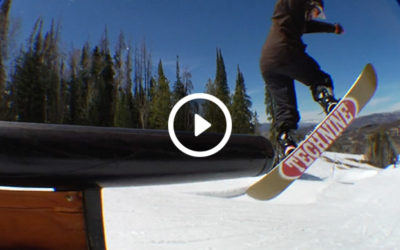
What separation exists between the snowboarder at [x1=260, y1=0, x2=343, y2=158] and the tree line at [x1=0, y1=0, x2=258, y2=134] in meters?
0.11

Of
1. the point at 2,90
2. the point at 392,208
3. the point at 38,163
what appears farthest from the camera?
the point at 392,208

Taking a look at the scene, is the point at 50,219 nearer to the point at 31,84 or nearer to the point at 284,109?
the point at 31,84

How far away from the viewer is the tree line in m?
0.46

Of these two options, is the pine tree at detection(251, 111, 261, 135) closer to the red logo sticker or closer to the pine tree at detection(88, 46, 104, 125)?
the red logo sticker

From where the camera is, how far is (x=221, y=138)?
287 mm

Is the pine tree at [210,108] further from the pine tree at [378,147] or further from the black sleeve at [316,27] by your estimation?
the pine tree at [378,147]

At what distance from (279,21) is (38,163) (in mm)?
524

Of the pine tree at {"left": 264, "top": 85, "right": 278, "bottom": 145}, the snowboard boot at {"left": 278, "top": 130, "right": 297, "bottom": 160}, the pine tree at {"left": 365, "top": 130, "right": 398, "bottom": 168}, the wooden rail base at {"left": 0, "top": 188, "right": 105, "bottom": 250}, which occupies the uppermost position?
the pine tree at {"left": 264, "top": 85, "right": 278, "bottom": 145}

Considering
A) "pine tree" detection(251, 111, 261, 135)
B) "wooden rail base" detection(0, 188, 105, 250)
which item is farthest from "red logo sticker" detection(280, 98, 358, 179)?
"wooden rail base" detection(0, 188, 105, 250)

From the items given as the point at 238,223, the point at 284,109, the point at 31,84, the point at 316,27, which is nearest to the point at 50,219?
the point at 31,84

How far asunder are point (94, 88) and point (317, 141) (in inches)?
22.0

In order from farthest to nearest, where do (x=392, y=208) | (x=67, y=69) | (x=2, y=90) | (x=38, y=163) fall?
(x=392, y=208), (x=67, y=69), (x=2, y=90), (x=38, y=163)

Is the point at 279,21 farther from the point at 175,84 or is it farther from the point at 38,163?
the point at 38,163

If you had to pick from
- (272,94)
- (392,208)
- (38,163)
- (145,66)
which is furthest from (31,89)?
(392,208)
